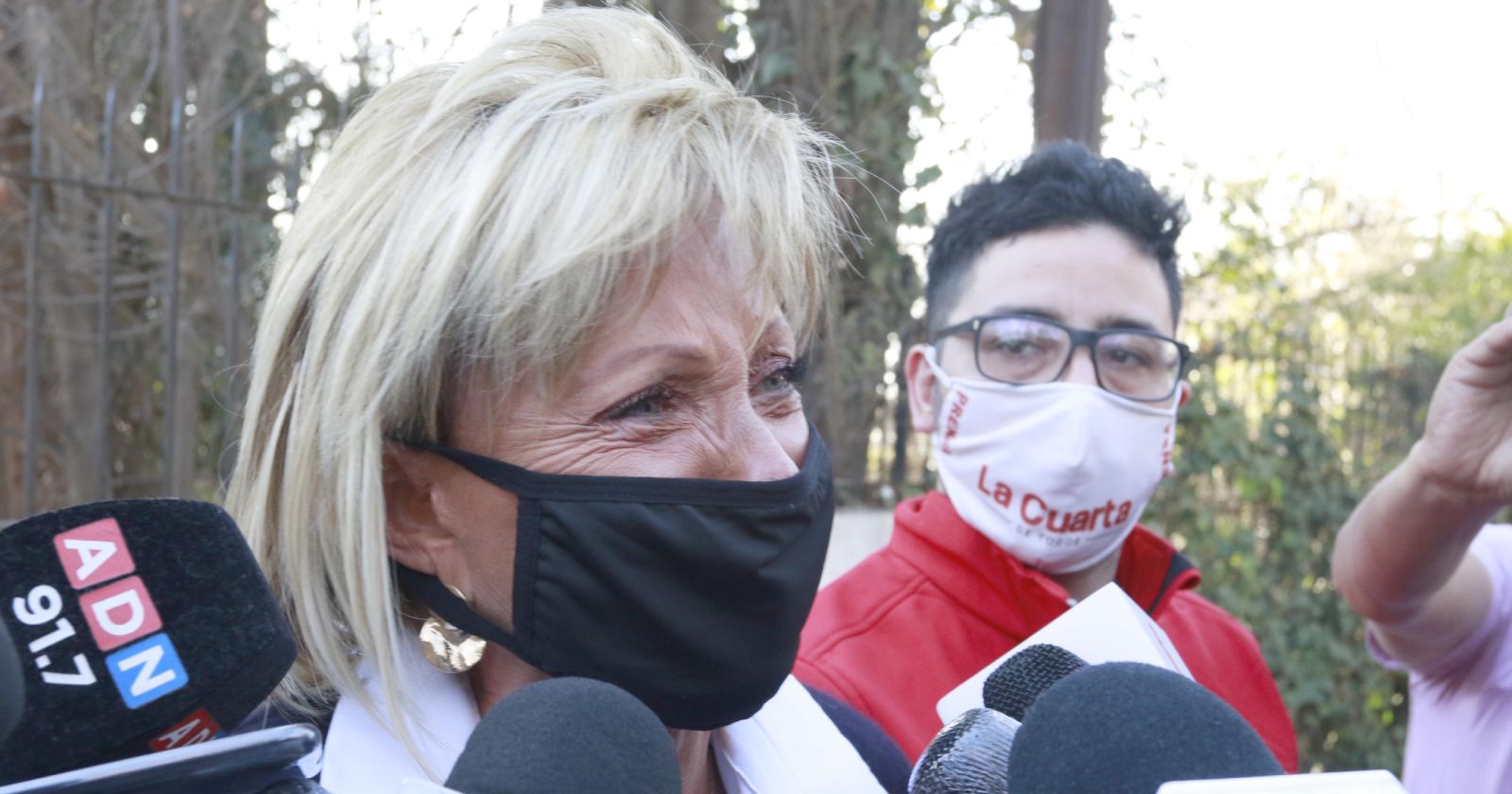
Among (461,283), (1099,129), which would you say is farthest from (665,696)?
(1099,129)

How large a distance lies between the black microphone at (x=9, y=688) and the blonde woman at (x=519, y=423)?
75 cm

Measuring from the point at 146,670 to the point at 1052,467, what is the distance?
200 cm

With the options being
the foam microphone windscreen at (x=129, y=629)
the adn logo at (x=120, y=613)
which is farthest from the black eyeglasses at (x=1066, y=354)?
the adn logo at (x=120, y=613)

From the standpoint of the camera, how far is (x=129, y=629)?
102 cm

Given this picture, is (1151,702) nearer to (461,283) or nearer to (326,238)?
(461,283)

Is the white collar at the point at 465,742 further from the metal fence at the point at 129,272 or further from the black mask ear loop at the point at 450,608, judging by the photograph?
the metal fence at the point at 129,272

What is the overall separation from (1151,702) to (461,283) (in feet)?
2.95

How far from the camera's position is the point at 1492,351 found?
2.34m

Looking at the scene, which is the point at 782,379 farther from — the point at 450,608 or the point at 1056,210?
the point at 1056,210

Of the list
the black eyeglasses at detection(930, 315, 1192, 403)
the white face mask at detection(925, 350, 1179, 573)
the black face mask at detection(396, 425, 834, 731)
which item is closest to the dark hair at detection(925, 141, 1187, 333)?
the black eyeglasses at detection(930, 315, 1192, 403)

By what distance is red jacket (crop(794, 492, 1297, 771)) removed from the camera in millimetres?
2514

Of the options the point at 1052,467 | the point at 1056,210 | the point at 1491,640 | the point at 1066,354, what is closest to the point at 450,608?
the point at 1052,467

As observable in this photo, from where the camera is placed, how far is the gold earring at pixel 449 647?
1658 mm

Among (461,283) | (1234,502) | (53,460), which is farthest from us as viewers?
(1234,502)
